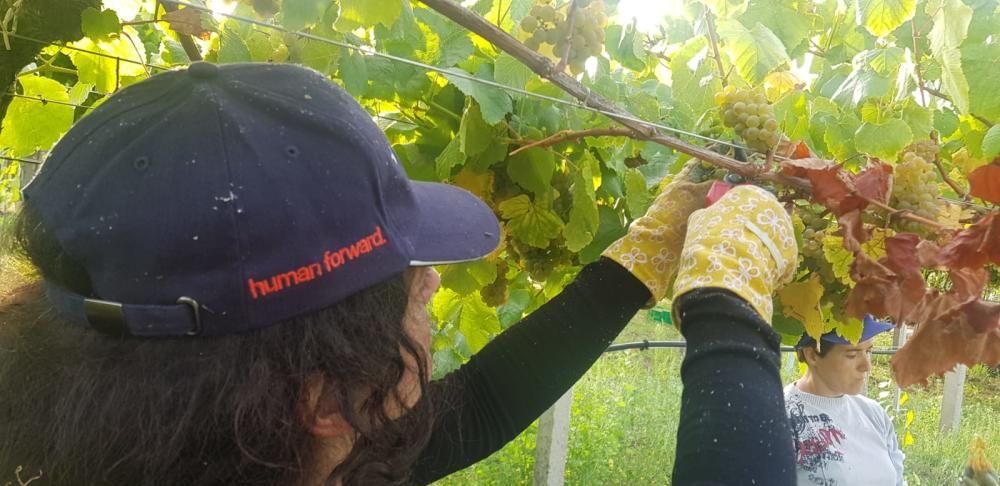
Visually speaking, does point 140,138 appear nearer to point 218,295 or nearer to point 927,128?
point 218,295

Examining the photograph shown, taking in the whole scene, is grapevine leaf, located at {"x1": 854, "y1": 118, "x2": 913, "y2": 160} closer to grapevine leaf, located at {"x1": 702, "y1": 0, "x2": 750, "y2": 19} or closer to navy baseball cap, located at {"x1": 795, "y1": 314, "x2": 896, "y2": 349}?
grapevine leaf, located at {"x1": 702, "y1": 0, "x2": 750, "y2": 19}

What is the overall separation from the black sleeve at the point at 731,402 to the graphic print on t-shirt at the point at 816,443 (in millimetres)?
2074

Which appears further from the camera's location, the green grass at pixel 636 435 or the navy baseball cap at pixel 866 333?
the green grass at pixel 636 435

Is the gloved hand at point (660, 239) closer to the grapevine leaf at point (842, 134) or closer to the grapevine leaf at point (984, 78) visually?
the grapevine leaf at point (842, 134)

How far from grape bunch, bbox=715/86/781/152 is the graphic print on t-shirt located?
1977 mm

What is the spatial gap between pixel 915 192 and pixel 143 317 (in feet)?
3.79

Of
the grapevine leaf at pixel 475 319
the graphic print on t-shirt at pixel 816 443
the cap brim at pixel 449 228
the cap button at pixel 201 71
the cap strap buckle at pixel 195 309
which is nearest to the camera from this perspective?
the cap strap buckle at pixel 195 309

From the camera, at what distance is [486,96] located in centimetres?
141

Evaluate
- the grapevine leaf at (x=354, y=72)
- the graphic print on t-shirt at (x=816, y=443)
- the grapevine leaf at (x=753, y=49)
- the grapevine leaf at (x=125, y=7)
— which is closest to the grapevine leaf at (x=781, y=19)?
the grapevine leaf at (x=753, y=49)

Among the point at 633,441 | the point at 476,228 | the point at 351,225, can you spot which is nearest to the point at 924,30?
the point at 476,228

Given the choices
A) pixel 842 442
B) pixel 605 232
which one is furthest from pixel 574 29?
pixel 842 442

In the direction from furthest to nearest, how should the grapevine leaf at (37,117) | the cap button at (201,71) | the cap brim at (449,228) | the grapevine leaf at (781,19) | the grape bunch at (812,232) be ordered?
the grapevine leaf at (37,117)
the grapevine leaf at (781,19)
the grape bunch at (812,232)
the cap brim at (449,228)
the cap button at (201,71)

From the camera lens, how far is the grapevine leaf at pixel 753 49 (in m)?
1.29

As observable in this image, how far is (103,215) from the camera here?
808mm
